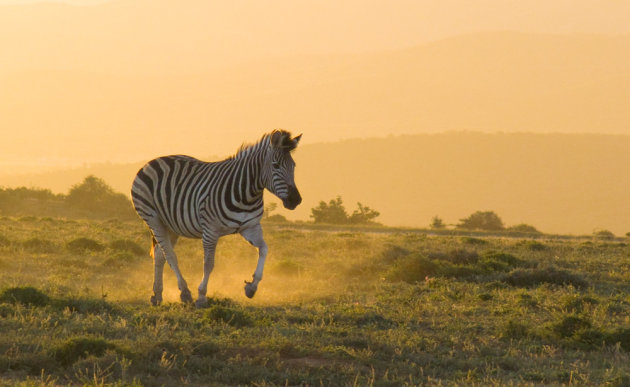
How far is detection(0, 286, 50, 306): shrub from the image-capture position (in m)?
13.9

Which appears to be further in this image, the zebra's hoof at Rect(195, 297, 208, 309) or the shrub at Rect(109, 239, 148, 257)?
the shrub at Rect(109, 239, 148, 257)

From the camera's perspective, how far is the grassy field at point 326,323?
1023 cm

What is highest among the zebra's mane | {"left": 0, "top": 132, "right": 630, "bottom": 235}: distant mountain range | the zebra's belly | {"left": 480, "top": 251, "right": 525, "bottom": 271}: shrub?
{"left": 0, "top": 132, "right": 630, "bottom": 235}: distant mountain range

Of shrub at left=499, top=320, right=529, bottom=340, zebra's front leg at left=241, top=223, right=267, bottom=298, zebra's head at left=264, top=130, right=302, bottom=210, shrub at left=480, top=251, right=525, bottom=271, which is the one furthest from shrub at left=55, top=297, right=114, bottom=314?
shrub at left=480, top=251, right=525, bottom=271

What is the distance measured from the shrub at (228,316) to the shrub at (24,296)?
288 centimetres

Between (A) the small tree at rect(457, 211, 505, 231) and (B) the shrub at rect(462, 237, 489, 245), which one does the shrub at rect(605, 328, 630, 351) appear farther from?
(A) the small tree at rect(457, 211, 505, 231)

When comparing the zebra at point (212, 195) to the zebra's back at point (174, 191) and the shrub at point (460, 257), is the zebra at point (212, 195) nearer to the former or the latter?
the zebra's back at point (174, 191)

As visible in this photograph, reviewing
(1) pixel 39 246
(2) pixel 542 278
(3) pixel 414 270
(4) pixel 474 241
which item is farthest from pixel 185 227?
(4) pixel 474 241

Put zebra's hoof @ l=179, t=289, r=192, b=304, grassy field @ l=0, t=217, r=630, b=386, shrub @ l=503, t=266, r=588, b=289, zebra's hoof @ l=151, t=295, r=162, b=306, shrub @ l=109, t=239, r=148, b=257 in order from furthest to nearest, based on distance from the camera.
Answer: shrub @ l=109, t=239, r=148, b=257 < shrub @ l=503, t=266, r=588, b=289 < zebra's hoof @ l=151, t=295, r=162, b=306 < zebra's hoof @ l=179, t=289, r=192, b=304 < grassy field @ l=0, t=217, r=630, b=386

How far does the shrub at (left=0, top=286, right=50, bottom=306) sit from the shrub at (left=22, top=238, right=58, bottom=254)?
35.5ft

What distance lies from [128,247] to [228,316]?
13804 mm

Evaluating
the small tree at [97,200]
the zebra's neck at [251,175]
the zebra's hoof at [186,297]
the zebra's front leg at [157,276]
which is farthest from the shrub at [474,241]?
the small tree at [97,200]

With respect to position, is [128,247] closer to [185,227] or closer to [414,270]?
[414,270]

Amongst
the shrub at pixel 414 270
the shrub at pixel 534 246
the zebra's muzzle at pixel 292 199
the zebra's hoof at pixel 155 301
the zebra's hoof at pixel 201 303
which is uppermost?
the zebra's muzzle at pixel 292 199
